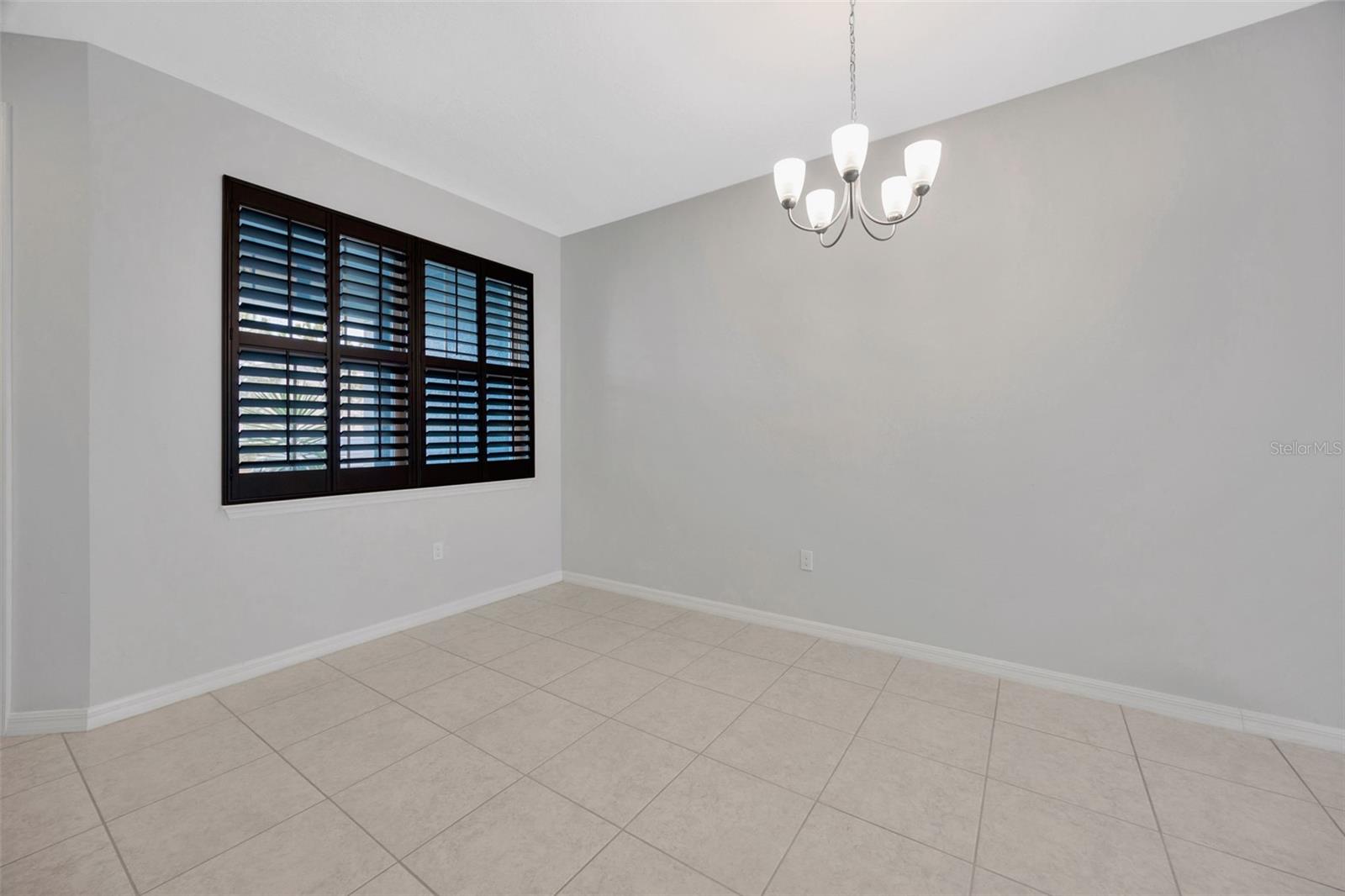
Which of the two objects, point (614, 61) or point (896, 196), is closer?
point (896, 196)

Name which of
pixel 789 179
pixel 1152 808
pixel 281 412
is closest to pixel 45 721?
pixel 281 412

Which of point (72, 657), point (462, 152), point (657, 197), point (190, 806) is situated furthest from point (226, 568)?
point (657, 197)

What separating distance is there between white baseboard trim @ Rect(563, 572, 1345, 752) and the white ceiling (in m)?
2.78

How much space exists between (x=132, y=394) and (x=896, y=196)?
3221mm

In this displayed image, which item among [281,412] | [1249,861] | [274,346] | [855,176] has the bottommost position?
[1249,861]

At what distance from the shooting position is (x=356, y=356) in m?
3.04

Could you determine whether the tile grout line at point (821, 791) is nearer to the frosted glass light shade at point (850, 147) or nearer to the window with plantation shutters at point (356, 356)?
the frosted glass light shade at point (850, 147)

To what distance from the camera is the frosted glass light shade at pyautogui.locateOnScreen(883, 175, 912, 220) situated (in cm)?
185

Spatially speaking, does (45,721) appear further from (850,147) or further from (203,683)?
(850,147)

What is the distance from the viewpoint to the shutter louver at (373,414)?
9.88 feet

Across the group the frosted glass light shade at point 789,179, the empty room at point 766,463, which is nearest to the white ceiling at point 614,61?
the empty room at point 766,463

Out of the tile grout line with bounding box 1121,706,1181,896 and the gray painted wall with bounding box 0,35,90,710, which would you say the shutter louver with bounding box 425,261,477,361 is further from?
the tile grout line with bounding box 1121,706,1181,896

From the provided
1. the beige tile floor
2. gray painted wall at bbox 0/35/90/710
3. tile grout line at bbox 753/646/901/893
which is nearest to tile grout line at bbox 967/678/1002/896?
the beige tile floor

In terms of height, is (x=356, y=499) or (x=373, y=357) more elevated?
(x=373, y=357)
